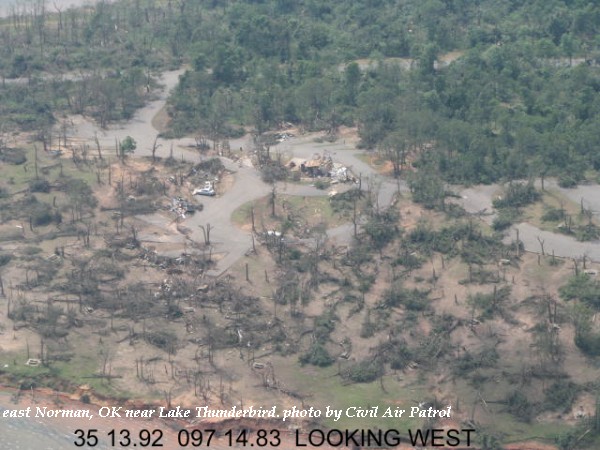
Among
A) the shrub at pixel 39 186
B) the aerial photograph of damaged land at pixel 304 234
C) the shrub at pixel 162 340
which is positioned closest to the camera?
the aerial photograph of damaged land at pixel 304 234

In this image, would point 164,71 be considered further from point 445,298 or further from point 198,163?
point 445,298

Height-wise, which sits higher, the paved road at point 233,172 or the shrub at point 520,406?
the shrub at point 520,406

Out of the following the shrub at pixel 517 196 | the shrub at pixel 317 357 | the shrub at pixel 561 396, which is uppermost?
the shrub at pixel 517 196

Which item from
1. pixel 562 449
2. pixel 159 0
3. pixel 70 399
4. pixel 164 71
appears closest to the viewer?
pixel 562 449

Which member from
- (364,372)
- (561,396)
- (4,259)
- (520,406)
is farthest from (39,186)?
(561,396)

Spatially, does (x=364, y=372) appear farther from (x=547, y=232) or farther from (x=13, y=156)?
(x=13, y=156)

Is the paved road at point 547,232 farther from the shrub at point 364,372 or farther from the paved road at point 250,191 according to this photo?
the shrub at point 364,372

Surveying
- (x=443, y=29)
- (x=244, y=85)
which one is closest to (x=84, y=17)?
(x=244, y=85)

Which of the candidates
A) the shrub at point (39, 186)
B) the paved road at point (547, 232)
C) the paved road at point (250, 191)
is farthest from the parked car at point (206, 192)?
the paved road at point (547, 232)

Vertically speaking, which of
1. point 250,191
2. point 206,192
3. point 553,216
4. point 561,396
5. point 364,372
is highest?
point 553,216
